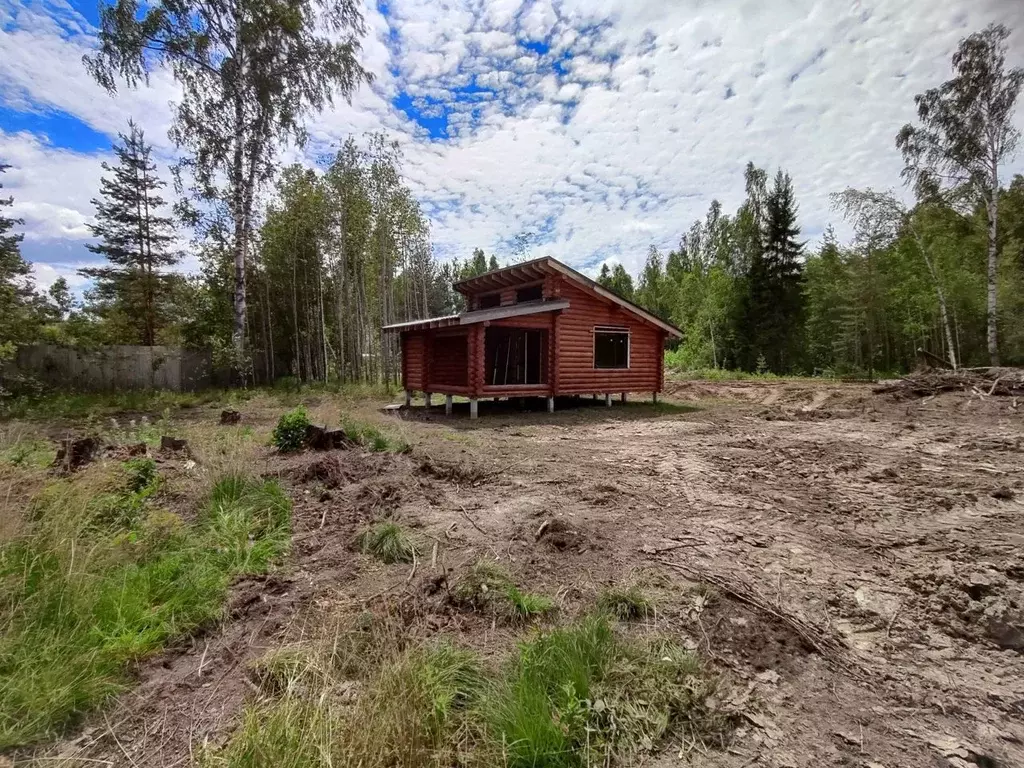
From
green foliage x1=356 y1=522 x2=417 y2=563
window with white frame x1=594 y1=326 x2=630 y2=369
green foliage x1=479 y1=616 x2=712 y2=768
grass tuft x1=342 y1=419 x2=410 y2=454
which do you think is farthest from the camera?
window with white frame x1=594 y1=326 x2=630 y2=369

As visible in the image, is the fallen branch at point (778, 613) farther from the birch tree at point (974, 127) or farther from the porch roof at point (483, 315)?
the birch tree at point (974, 127)

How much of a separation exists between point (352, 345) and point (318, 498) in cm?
1850

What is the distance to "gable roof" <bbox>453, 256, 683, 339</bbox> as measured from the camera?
44.7 ft

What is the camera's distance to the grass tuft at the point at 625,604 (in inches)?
114

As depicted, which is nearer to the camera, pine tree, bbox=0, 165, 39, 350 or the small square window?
pine tree, bbox=0, 165, 39, 350

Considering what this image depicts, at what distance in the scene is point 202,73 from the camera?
15.4m

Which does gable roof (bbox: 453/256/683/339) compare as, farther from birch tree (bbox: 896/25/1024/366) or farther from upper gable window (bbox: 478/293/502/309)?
birch tree (bbox: 896/25/1024/366)

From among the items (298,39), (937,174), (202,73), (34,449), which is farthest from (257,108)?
(937,174)

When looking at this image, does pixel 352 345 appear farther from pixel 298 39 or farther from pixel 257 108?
pixel 298 39

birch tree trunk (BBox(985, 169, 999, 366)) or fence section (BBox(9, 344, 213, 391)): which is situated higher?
birch tree trunk (BBox(985, 169, 999, 366))

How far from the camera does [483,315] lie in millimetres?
12117

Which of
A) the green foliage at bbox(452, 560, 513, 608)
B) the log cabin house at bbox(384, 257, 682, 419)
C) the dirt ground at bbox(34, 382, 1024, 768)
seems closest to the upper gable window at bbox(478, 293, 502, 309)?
the log cabin house at bbox(384, 257, 682, 419)

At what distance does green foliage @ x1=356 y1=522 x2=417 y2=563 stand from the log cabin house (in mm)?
8328

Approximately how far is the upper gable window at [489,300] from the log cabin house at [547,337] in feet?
0.12
